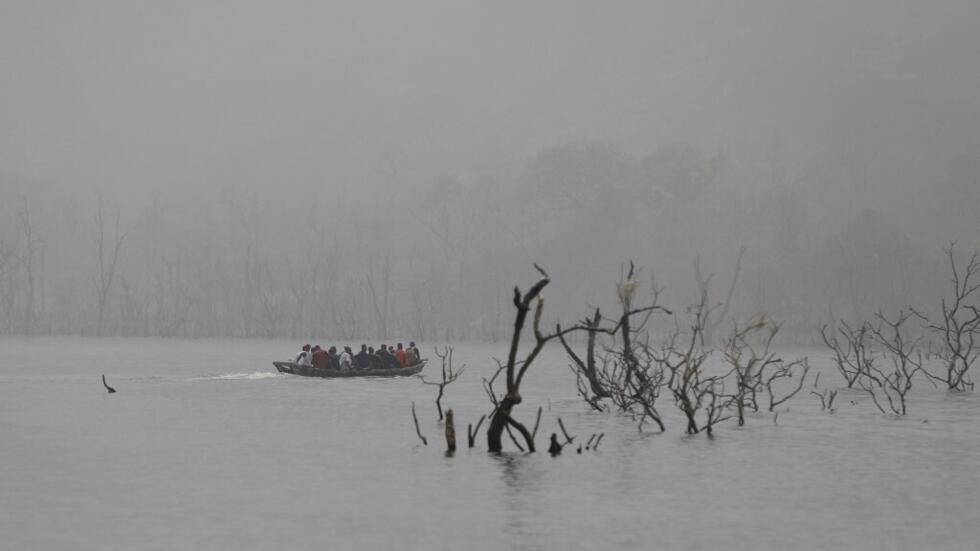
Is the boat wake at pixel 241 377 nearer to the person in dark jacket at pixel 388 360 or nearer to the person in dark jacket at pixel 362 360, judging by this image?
the person in dark jacket at pixel 362 360

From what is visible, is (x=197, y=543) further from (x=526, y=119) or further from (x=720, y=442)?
(x=526, y=119)

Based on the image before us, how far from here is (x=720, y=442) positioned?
40344mm

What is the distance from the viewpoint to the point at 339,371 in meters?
61.4

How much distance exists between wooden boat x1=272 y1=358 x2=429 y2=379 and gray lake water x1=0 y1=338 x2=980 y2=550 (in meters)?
4.54

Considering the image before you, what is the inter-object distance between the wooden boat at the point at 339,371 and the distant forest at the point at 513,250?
46.3m

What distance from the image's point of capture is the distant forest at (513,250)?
397 ft

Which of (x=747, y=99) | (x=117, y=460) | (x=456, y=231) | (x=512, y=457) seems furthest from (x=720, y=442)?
(x=747, y=99)

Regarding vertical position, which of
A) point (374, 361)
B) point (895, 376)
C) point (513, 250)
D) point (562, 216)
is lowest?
point (895, 376)

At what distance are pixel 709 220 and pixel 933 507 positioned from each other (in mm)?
118230

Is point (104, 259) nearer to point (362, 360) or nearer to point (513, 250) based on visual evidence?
point (513, 250)

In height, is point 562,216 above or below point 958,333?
above

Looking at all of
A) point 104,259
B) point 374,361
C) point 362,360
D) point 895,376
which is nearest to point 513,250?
point 104,259

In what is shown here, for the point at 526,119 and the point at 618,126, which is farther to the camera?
the point at 526,119

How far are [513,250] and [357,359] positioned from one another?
79.2 m
